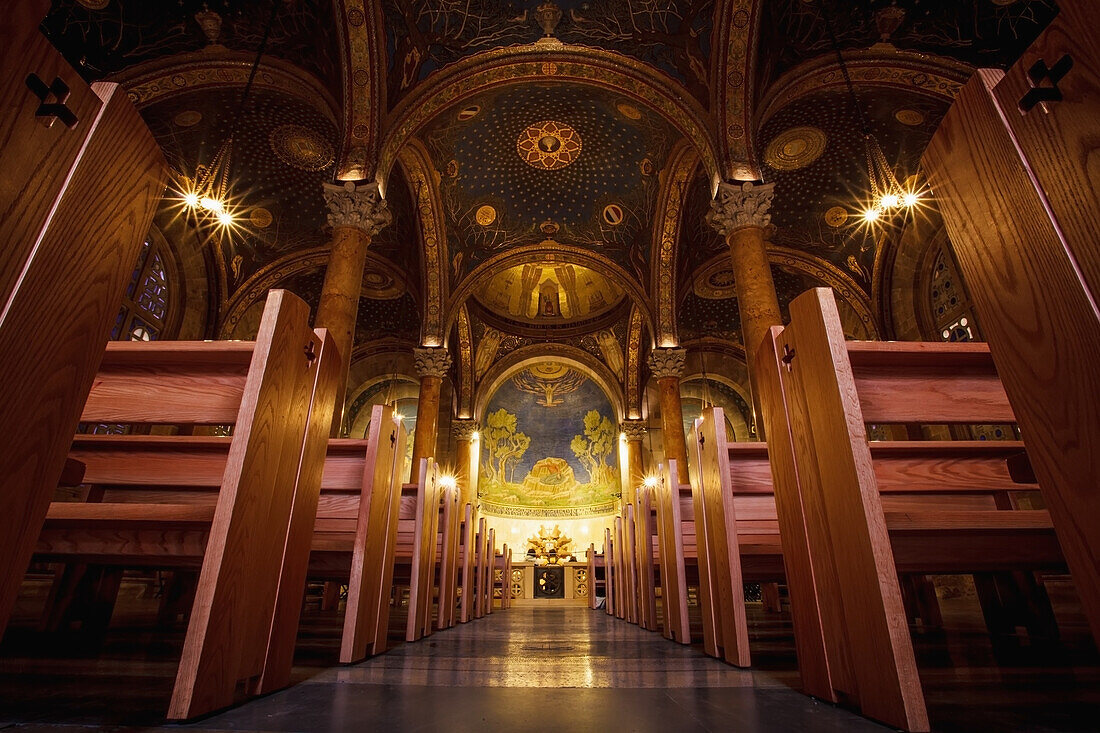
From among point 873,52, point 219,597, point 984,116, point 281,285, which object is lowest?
point 219,597

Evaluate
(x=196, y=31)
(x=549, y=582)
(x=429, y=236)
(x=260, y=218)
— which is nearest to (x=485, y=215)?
(x=429, y=236)

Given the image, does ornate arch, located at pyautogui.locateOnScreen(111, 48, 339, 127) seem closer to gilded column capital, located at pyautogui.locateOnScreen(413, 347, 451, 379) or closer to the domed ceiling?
gilded column capital, located at pyautogui.locateOnScreen(413, 347, 451, 379)

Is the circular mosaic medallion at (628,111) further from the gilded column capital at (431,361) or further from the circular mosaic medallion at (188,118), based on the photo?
the circular mosaic medallion at (188,118)

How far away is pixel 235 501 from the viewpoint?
5.08ft

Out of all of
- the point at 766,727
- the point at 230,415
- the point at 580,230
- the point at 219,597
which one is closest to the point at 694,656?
the point at 766,727

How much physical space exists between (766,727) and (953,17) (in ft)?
33.6

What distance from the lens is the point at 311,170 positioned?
1143cm

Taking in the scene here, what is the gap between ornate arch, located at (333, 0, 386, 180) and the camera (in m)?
7.78

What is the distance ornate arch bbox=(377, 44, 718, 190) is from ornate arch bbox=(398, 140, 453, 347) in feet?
6.62

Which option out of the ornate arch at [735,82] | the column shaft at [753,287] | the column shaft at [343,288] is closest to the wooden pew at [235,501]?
the column shaft at [343,288]

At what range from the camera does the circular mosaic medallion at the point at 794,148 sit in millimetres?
10188

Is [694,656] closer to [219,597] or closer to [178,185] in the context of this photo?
[219,597]

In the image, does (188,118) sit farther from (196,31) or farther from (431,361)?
(431,361)

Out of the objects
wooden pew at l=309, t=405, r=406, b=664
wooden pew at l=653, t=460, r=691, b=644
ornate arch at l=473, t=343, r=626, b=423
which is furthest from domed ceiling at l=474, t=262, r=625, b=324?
wooden pew at l=309, t=405, r=406, b=664
